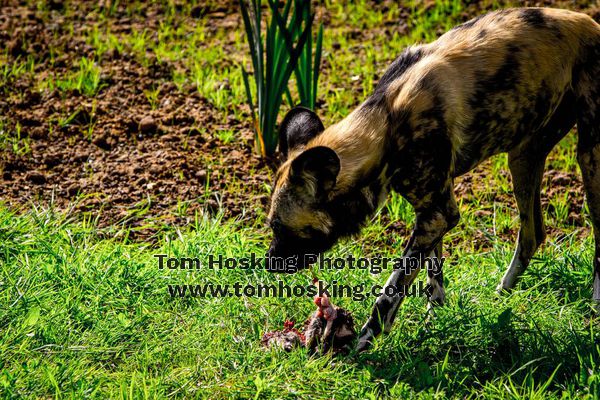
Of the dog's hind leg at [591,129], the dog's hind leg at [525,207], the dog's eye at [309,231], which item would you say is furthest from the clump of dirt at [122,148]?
the dog's hind leg at [591,129]

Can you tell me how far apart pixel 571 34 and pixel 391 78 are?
924 millimetres

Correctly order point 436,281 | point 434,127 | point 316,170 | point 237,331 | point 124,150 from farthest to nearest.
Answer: point 124,150, point 436,281, point 237,331, point 434,127, point 316,170

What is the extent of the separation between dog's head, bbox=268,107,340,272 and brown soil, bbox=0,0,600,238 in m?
1.20

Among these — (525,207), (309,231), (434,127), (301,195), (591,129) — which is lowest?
(525,207)

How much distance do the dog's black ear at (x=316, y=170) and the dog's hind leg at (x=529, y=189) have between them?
1.24 m

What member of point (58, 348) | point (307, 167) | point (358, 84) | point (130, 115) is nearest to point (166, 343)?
point (58, 348)

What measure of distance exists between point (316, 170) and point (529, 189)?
4.80 feet

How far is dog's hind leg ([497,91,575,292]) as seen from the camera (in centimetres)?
450

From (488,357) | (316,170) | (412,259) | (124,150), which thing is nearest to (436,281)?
(412,259)

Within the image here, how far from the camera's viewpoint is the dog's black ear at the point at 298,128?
411 centimetres

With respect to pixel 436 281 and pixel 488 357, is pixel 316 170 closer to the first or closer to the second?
pixel 436 281

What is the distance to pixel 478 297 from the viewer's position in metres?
4.41

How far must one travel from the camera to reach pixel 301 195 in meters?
3.87

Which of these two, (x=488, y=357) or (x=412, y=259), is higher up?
(x=412, y=259)
